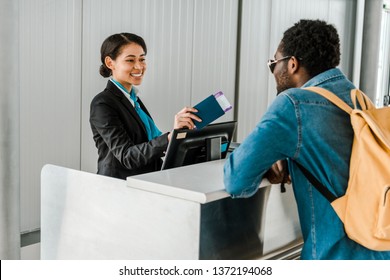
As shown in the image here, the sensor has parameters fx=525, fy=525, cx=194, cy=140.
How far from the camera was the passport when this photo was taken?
1.99 meters

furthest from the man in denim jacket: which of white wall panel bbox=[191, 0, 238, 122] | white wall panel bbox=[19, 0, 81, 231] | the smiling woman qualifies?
white wall panel bbox=[191, 0, 238, 122]

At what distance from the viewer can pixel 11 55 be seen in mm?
2557

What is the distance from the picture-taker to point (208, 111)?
2.03 meters

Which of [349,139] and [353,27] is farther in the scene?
[353,27]

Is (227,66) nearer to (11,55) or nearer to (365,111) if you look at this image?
(11,55)

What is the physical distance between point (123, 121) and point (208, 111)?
0.63 meters

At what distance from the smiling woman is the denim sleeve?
2.41ft

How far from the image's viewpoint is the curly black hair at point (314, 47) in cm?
171

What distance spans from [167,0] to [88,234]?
2.93 meters

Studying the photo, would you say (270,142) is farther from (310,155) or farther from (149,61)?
(149,61)

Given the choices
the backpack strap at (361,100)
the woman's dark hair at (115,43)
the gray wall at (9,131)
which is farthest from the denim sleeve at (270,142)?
the gray wall at (9,131)

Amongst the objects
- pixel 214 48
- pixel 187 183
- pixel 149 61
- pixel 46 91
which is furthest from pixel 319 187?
pixel 214 48

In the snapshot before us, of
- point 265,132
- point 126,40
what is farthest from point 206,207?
point 126,40

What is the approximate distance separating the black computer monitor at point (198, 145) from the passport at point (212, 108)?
1.6 inches
